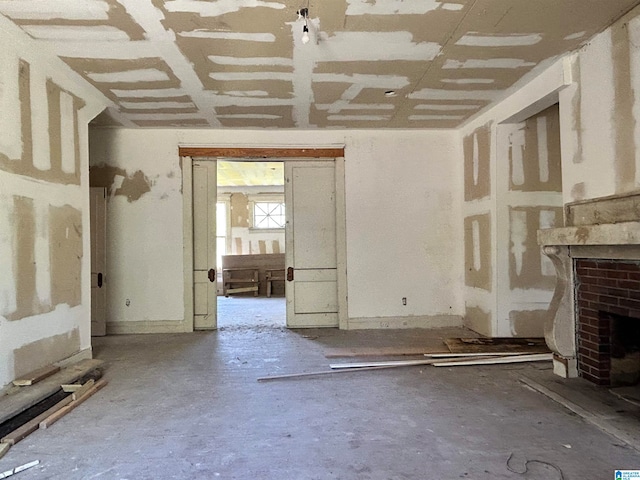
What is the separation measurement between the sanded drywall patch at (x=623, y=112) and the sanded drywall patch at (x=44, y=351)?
4.59 meters

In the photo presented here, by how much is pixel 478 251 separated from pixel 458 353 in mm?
1555

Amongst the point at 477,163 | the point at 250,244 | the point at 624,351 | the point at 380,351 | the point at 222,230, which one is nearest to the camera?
the point at 624,351

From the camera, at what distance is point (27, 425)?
7.91 feet

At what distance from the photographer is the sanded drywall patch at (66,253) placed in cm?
334

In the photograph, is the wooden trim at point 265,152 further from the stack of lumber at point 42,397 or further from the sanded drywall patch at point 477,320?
the stack of lumber at point 42,397

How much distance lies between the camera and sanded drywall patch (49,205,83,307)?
11.0 feet

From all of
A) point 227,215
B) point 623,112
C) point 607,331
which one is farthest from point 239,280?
point 623,112

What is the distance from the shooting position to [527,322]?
14.6 feet

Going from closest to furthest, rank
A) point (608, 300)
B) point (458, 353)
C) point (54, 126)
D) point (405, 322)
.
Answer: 1. point (608, 300)
2. point (54, 126)
3. point (458, 353)
4. point (405, 322)

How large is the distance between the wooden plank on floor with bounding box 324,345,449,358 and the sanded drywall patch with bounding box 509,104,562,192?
2.08 metres

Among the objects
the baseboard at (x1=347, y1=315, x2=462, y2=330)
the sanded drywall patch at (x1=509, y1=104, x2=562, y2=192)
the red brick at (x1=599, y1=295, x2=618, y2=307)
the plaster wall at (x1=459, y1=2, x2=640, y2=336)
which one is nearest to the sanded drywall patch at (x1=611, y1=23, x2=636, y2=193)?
the plaster wall at (x1=459, y1=2, x2=640, y2=336)

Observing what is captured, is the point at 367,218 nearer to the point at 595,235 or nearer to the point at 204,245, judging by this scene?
the point at 204,245

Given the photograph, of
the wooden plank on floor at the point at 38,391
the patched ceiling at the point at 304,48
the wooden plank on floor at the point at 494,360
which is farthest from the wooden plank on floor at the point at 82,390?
the wooden plank on floor at the point at 494,360

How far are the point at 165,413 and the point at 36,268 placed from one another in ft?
5.33
